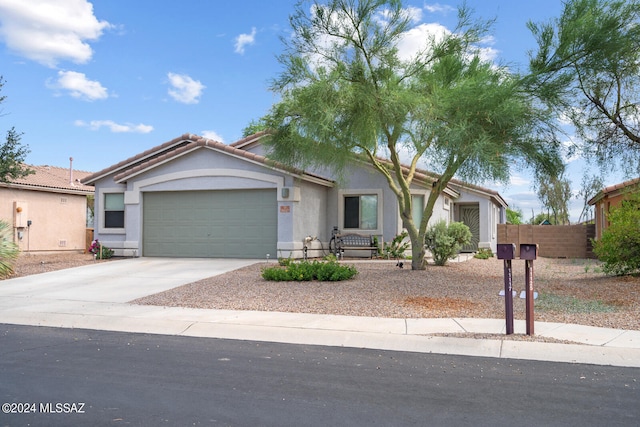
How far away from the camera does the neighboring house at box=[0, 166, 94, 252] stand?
24.5 meters

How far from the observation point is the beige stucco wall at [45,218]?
24516mm

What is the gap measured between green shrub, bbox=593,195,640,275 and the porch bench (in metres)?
7.68

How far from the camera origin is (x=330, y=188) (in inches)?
835

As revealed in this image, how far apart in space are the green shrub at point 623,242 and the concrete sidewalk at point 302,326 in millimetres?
5941

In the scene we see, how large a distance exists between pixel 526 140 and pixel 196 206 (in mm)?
11071

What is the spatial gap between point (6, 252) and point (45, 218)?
11.0 meters

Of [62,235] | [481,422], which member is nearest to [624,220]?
[481,422]

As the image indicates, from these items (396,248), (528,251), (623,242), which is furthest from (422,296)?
(396,248)

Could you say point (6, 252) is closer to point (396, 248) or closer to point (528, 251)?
point (396, 248)

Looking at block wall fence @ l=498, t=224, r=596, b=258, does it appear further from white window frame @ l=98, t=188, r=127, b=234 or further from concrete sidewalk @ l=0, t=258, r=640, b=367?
concrete sidewalk @ l=0, t=258, r=640, b=367

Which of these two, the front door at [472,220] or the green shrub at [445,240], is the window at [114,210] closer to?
the green shrub at [445,240]

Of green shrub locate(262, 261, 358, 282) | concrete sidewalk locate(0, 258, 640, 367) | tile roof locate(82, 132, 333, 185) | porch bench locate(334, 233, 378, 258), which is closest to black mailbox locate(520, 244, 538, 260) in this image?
concrete sidewalk locate(0, 258, 640, 367)

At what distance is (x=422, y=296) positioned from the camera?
464 inches

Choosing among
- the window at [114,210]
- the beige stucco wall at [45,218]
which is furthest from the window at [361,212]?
the beige stucco wall at [45,218]
